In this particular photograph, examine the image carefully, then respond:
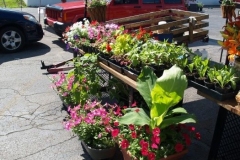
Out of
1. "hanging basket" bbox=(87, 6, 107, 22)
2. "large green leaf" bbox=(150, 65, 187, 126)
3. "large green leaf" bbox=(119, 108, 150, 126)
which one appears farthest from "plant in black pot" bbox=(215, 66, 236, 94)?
"hanging basket" bbox=(87, 6, 107, 22)

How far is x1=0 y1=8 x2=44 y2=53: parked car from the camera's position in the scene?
763cm

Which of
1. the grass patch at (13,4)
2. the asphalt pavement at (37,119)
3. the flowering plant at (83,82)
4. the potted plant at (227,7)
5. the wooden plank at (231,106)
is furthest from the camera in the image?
the grass patch at (13,4)

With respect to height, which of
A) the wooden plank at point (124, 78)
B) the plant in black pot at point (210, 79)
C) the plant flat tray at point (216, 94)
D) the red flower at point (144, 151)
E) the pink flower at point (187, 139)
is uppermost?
the plant in black pot at point (210, 79)

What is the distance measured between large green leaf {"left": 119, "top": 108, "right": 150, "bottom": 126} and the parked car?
6.19 m

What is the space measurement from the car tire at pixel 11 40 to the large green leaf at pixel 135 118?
6186mm

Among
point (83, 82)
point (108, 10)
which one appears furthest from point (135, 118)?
point (108, 10)

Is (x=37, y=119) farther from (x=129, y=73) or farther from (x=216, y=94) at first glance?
(x=216, y=94)

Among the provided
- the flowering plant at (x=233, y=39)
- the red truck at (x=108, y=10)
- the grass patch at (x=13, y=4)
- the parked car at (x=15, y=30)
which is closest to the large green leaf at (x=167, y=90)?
the flowering plant at (x=233, y=39)

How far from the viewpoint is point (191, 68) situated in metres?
2.57

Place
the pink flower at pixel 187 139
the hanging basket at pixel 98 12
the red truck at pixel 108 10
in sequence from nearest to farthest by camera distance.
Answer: the pink flower at pixel 187 139 < the hanging basket at pixel 98 12 < the red truck at pixel 108 10

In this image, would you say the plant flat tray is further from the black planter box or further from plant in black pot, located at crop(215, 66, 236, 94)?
the black planter box

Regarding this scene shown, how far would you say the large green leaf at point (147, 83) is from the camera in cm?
258

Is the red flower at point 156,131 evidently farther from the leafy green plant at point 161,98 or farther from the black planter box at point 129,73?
the black planter box at point 129,73

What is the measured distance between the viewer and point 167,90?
239 centimetres
